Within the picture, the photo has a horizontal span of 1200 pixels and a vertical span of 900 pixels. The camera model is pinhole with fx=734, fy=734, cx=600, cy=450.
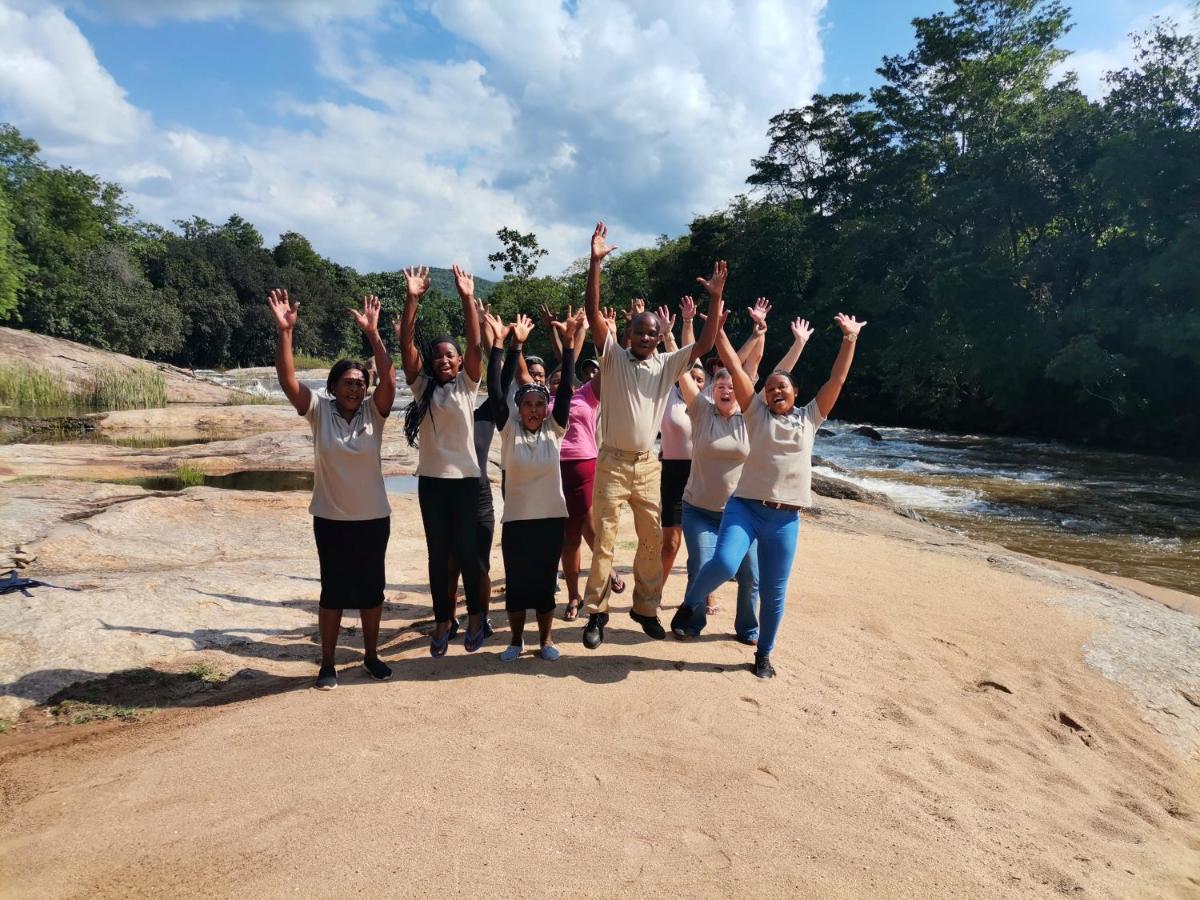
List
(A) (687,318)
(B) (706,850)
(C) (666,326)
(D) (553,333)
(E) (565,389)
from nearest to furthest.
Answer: (B) (706,850), (E) (565,389), (D) (553,333), (A) (687,318), (C) (666,326)

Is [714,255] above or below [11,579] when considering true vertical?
above

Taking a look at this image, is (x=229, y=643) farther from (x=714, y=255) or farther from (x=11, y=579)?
(x=714, y=255)

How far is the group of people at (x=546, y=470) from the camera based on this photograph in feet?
13.8

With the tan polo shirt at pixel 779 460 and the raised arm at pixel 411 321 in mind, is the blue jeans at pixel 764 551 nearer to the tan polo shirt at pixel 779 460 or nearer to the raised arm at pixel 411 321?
the tan polo shirt at pixel 779 460

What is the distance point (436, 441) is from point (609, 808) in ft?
7.78

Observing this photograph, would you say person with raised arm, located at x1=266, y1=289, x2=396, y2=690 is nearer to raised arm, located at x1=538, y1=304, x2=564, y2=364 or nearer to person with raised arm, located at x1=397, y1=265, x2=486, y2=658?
person with raised arm, located at x1=397, y1=265, x2=486, y2=658

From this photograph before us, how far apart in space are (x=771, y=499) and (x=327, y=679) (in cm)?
277

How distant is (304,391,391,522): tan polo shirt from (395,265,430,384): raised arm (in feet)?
→ 1.44

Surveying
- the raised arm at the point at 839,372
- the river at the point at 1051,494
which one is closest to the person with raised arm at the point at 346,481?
the raised arm at the point at 839,372

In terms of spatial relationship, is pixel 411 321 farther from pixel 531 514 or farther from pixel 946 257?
pixel 946 257

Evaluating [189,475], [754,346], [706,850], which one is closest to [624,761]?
[706,850]

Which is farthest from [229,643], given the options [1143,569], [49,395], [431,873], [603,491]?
[49,395]

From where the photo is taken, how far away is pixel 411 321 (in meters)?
4.37

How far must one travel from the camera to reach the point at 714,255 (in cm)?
4288
